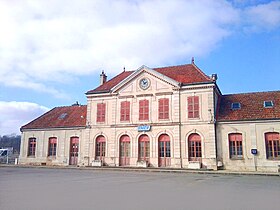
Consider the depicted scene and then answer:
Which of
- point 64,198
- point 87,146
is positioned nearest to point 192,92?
point 87,146

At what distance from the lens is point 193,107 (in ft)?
85.0

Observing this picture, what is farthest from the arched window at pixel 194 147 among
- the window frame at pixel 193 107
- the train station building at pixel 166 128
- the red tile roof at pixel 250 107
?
the red tile roof at pixel 250 107

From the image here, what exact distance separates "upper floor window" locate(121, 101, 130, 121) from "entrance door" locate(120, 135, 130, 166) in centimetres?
184

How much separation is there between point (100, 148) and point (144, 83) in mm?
8114

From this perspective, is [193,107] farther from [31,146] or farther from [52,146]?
[31,146]

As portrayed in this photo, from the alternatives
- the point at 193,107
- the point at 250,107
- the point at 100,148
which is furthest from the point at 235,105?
the point at 100,148

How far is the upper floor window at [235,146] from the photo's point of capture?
2408 centimetres

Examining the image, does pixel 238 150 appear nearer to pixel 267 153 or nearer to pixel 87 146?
pixel 267 153

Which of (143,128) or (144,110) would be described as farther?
(144,110)

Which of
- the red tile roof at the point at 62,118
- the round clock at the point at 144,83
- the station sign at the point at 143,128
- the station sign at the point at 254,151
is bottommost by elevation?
the station sign at the point at 254,151

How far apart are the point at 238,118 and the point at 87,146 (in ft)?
50.1

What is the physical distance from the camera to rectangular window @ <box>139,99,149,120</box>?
2755 centimetres

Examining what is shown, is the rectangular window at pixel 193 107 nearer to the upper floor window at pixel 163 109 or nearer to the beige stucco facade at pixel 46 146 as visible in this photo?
the upper floor window at pixel 163 109

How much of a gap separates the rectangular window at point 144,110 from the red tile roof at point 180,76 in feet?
12.3
